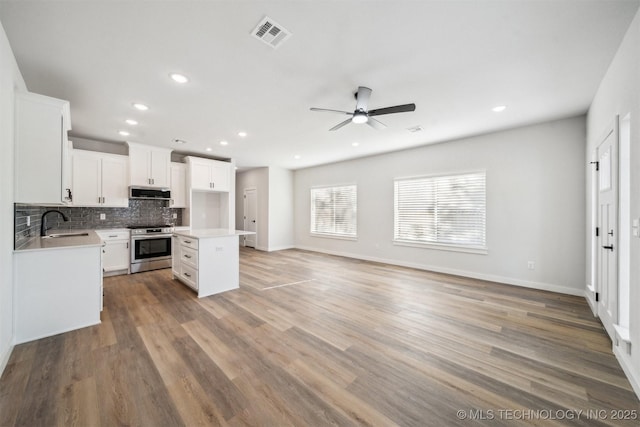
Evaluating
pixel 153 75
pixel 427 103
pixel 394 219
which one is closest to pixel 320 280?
pixel 394 219

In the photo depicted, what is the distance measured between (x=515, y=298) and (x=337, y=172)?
489 cm

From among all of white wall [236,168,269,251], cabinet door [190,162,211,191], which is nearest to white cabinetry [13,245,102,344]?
cabinet door [190,162,211,191]

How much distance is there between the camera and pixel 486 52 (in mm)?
2264

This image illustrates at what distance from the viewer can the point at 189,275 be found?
13.1 ft

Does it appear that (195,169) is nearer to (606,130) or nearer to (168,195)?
(168,195)

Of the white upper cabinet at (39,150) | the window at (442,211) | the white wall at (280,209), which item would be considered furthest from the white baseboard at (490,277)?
the white upper cabinet at (39,150)

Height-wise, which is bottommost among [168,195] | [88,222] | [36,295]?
[36,295]

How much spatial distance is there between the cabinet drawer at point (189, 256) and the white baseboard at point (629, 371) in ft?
14.9

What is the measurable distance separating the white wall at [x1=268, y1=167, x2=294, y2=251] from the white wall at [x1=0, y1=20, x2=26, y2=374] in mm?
5690

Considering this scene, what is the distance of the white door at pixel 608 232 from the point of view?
2.39m

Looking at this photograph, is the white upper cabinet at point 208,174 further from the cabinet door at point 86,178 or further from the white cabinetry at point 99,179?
the cabinet door at point 86,178

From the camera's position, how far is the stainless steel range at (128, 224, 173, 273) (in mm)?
4961

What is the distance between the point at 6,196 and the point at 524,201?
648cm

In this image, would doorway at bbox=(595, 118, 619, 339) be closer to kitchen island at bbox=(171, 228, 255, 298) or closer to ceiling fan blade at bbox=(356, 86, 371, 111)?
ceiling fan blade at bbox=(356, 86, 371, 111)
